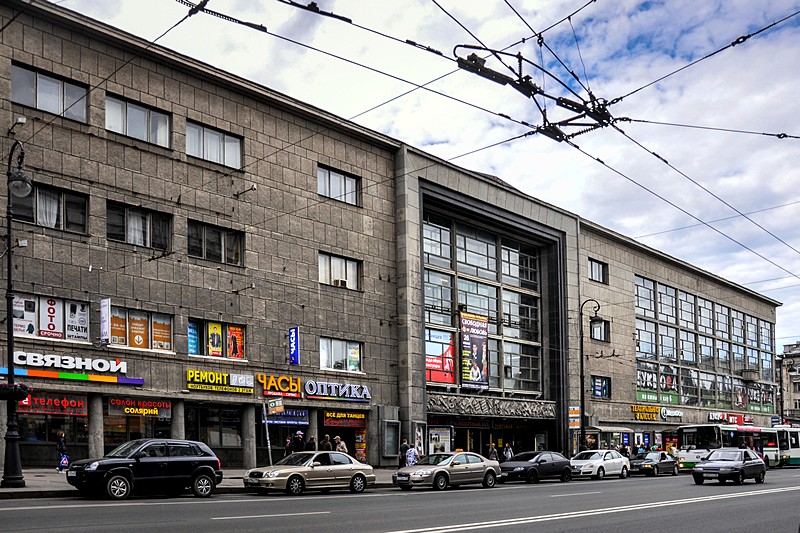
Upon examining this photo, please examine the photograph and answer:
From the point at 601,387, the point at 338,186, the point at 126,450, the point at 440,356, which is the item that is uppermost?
the point at 338,186

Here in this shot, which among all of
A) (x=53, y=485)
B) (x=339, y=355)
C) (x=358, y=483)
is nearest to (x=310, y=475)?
(x=358, y=483)

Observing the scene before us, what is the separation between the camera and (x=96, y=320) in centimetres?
3044

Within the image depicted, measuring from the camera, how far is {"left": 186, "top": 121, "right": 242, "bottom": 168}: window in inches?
1377

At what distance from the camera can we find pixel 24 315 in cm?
2867

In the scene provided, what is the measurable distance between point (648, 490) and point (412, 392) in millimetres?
15236

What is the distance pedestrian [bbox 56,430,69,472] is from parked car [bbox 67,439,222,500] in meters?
6.12

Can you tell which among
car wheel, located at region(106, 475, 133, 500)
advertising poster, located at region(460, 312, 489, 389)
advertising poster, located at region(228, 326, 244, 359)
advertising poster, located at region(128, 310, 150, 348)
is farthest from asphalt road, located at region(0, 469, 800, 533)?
advertising poster, located at region(460, 312, 489, 389)

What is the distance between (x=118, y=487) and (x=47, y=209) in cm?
1193

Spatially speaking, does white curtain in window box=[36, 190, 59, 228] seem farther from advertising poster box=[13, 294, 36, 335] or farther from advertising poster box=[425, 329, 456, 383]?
advertising poster box=[425, 329, 456, 383]

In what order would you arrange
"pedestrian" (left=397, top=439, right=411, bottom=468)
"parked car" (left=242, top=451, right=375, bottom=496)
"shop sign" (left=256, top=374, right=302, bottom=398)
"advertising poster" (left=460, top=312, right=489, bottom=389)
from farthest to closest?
"advertising poster" (left=460, top=312, right=489, bottom=389) → "pedestrian" (left=397, top=439, right=411, bottom=468) → "shop sign" (left=256, top=374, right=302, bottom=398) → "parked car" (left=242, top=451, right=375, bottom=496)

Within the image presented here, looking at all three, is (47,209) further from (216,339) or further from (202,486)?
(202,486)

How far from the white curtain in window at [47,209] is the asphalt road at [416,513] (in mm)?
11266

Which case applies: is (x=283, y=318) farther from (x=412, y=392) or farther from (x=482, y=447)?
(x=482, y=447)

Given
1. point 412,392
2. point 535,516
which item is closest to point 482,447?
point 412,392
